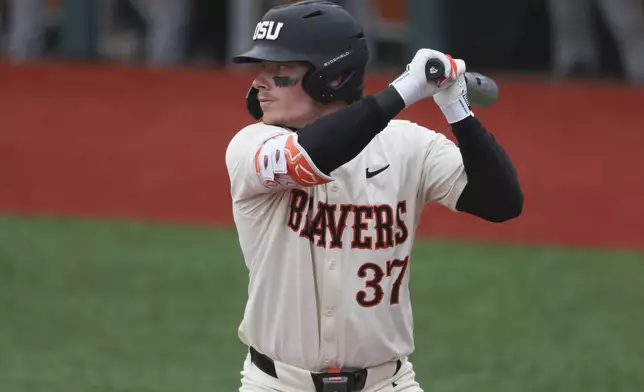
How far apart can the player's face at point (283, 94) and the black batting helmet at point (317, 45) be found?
0.03 m

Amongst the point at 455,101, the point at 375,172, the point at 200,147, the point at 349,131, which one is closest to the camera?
the point at 349,131

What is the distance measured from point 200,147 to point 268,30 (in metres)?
8.48

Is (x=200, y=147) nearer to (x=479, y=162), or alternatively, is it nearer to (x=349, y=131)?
(x=479, y=162)

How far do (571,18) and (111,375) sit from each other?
330 inches

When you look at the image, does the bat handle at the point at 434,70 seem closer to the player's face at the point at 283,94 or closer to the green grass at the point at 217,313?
the player's face at the point at 283,94

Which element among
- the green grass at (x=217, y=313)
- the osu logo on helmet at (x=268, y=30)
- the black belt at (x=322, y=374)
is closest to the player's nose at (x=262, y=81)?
the osu logo on helmet at (x=268, y=30)

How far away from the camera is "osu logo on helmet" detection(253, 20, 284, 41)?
349 cm

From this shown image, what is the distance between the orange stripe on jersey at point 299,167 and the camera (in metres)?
3.26

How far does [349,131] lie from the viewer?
3.26 meters

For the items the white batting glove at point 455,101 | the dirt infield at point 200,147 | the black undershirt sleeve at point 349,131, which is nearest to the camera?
the black undershirt sleeve at point 349,131

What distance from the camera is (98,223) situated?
9766 mm

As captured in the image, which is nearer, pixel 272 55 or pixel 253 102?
pixel 272 55

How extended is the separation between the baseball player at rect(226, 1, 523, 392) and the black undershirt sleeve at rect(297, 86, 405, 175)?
0.54ft

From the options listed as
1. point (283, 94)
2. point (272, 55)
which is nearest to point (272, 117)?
point (283, 94)
